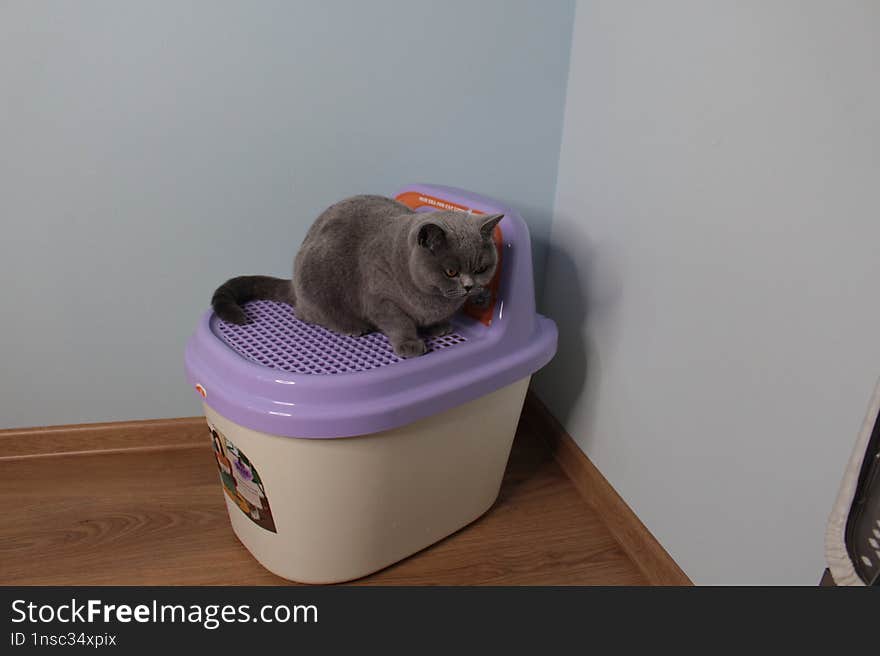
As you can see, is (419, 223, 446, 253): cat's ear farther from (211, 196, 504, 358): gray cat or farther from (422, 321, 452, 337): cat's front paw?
(422, 321, 452, 337): cat's front paw

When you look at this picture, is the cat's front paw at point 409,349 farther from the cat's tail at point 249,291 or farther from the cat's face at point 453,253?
the cat's tail at point 249,291

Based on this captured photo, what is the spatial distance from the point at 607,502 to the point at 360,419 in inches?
20.6

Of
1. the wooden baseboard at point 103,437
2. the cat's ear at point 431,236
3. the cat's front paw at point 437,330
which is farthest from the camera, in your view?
the wooden baseboard at point 103,437

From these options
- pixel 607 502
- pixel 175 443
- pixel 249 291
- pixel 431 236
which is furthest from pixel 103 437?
pixel 607 502

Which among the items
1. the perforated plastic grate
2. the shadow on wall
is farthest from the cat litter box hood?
the shadow on wall

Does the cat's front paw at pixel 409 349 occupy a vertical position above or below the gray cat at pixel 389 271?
below

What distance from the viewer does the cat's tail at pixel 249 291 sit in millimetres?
1003

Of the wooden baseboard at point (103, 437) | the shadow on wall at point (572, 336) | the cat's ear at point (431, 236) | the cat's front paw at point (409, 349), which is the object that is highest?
the cat's ear at point (431, 236)

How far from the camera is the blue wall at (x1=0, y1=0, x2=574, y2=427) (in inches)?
39.8

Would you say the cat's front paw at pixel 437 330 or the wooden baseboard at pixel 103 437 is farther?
the wooden baseboard at pixel 103 437

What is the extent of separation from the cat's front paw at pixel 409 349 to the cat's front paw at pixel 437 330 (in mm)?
67

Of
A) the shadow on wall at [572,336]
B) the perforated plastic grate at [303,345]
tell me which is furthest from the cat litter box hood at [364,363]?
the shadow on wall at [572,336]
